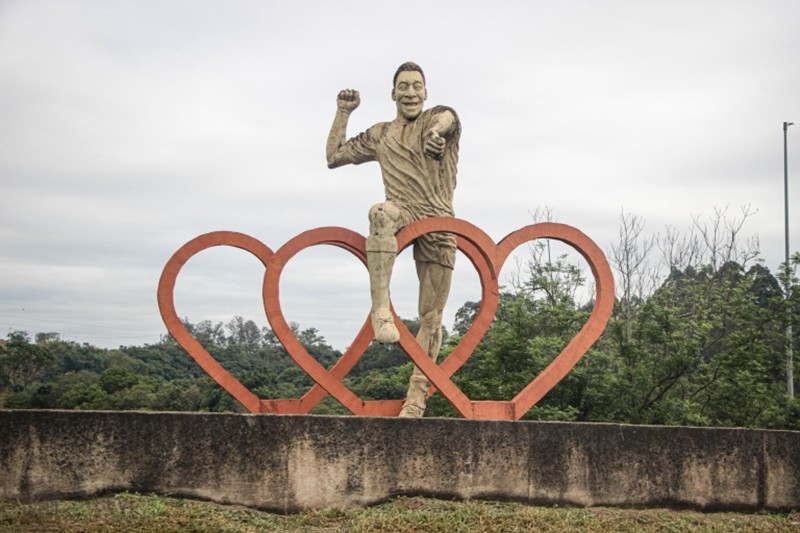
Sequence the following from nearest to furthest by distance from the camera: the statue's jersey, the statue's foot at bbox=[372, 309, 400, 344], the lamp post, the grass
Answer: the grass → the statue's foot at bbox=[372, 309, 400, 344] → the statue's jersey → the lamp post

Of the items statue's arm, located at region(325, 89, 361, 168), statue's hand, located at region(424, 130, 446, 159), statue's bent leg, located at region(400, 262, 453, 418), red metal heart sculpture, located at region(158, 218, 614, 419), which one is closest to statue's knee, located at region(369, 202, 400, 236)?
red metal heart sculpture, located at region(158, 218, 614, 419)

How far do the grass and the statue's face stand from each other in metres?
4.66

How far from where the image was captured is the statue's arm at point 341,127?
1063 centimetres

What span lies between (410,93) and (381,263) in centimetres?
A: 236

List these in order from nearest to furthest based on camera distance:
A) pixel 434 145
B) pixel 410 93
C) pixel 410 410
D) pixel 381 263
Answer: pixel 381 263 < pixel 434 145 < pixel 410 410 < pixel 410 93

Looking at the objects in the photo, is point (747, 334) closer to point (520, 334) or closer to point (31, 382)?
point (520, 334)

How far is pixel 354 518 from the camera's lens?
746cm

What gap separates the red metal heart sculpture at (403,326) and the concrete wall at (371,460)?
110 cm

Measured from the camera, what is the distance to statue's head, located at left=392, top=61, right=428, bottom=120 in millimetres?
10156

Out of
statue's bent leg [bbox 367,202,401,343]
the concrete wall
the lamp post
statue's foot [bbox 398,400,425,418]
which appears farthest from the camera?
the lamp post

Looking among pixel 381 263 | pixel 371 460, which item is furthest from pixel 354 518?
pixel 381 263

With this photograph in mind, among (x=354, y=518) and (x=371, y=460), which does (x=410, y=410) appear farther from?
(x=354, y=518)

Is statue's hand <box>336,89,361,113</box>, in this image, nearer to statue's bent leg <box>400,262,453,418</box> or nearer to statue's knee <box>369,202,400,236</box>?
statue's knee <box>369,202,400,236</box>

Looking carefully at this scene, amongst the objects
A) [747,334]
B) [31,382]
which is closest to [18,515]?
[747,334]
